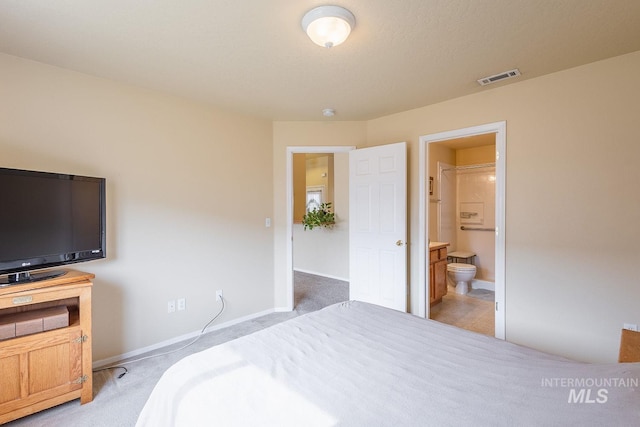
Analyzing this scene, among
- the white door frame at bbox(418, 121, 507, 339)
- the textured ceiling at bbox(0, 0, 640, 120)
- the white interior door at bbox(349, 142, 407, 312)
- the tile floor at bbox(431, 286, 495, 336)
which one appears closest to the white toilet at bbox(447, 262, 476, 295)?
the tile floor at bbox(431, 286, 495, 336)

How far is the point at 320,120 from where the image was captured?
365cm

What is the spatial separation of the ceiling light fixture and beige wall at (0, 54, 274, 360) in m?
1.77

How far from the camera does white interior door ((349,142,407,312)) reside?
10.7 ft

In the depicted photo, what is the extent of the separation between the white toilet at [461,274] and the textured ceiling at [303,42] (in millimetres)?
2621

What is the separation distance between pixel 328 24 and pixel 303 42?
0.31 m

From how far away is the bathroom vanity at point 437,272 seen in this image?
3693mm

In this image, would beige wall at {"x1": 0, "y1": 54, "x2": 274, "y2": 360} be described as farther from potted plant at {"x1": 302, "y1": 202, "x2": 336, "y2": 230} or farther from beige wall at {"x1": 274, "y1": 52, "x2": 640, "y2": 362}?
beige wall at {"x1": 274, "y1": 52, "x2": 640, "y2": 362}

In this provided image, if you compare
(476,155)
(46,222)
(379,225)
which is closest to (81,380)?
(46,222)

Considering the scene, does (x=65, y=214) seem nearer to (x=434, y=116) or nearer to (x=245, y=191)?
(x=245, y=191)

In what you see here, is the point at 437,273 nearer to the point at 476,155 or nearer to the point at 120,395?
the point at 476,155

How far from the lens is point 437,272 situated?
3.81 meters

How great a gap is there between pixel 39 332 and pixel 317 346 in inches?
68.2

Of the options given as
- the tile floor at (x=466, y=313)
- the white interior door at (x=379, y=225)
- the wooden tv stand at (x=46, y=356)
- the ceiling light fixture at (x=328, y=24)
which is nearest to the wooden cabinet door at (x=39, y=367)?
the wooden tv stand at (x=46, y=356)

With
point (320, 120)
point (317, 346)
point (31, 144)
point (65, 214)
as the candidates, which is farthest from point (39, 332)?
point (320, 120)
